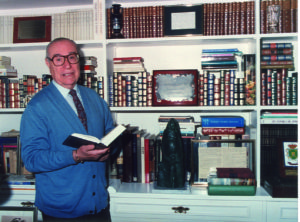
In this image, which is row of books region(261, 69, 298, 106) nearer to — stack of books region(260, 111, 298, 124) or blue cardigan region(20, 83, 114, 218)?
stack of books region(260, 111, 298, 124)

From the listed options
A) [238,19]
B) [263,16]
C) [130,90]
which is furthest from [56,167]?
[263,16]

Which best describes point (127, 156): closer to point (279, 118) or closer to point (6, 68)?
point (279, 118)

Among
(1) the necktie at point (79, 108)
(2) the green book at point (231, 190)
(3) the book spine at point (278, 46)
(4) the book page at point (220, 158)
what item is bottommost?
(2) the green book at point (231, 190)

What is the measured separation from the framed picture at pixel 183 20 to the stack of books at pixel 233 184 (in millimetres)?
1004

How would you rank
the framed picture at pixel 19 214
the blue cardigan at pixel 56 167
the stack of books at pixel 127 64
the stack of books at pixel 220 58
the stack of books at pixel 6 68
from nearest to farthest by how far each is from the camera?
the framed picture at pixel 19 214, the blue cardigan at pixel 56 167, the stack of books at pixel 220 58, the stack of books at pixel 127 64, the stack of books at pixel 6 68

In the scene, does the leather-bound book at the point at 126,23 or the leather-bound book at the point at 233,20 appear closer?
the leather-bound book at the point at 233,20

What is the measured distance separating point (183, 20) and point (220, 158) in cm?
102

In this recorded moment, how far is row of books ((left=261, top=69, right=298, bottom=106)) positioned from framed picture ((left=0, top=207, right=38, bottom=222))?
160 cm

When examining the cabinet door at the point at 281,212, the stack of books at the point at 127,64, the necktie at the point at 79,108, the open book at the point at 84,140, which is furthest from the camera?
the stack of books at the point at 127,64

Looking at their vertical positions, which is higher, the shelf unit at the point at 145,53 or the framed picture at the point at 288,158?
the shelf unit at the point at 145,53

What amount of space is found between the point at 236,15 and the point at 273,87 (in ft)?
1.86

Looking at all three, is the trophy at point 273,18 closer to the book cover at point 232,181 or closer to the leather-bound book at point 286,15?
the leather-bound book at point 286,15

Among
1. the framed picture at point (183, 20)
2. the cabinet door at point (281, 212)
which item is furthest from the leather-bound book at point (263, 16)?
the cabinet door at point (281, 212)

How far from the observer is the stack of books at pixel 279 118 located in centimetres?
189
